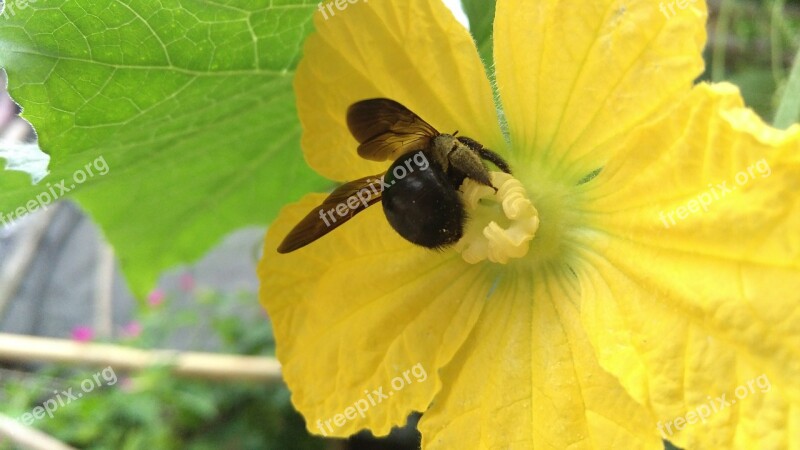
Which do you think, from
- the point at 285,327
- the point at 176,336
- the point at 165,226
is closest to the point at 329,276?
the point at 285,327

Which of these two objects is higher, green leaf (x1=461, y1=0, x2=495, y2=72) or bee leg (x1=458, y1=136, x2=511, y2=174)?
green leaf (x1=461, y1=0, x2=495, y2=72)

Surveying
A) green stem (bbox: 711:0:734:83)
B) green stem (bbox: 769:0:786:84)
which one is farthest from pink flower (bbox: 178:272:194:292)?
green stem (bbox: 769:0:786:84)

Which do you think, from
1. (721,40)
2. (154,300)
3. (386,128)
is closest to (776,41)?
(721,40)

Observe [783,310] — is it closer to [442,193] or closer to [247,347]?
[442,193]

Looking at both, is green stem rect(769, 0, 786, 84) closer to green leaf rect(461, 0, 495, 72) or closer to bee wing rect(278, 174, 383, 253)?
green leaf rect(461, 0, 495, 72)

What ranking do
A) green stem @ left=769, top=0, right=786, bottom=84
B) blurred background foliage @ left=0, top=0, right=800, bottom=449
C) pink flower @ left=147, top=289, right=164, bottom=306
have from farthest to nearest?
pink flower @ left=147, top=289, right=164, bottom=306
blurred background foliage @ left=0, top=0, right=800, bottom=449
green stem @ left=769, top=0, right=786, bottom=84

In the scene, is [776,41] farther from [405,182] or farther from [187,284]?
[187,284]
